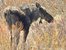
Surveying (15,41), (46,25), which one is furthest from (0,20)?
(15,41)

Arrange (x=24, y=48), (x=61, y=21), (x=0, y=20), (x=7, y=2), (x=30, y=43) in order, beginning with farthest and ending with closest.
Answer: (x=7, y=2) → (x=0, y=20) → (x=61, y=21) → (x=30, y=43) → (x=24, y=48)

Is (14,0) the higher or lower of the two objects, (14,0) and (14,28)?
the lower

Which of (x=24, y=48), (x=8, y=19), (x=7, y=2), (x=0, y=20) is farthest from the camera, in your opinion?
(x=7, y=2)

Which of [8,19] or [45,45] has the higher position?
[8,19]

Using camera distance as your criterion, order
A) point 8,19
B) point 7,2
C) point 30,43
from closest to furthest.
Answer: point 8,19, point 30,43, point 7,2

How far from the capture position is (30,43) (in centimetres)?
590

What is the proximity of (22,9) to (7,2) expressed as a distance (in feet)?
9.68

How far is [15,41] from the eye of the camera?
5.18 m

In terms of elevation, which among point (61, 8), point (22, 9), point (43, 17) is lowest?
point (61, 8)

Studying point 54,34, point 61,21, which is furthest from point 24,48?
point 61,21

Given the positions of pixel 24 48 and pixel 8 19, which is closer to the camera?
pixel 8 19

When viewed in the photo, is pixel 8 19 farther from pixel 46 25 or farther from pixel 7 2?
pixel 7 2

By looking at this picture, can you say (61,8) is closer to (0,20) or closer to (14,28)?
(0,20)

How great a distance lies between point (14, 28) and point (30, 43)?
3.34 feet
